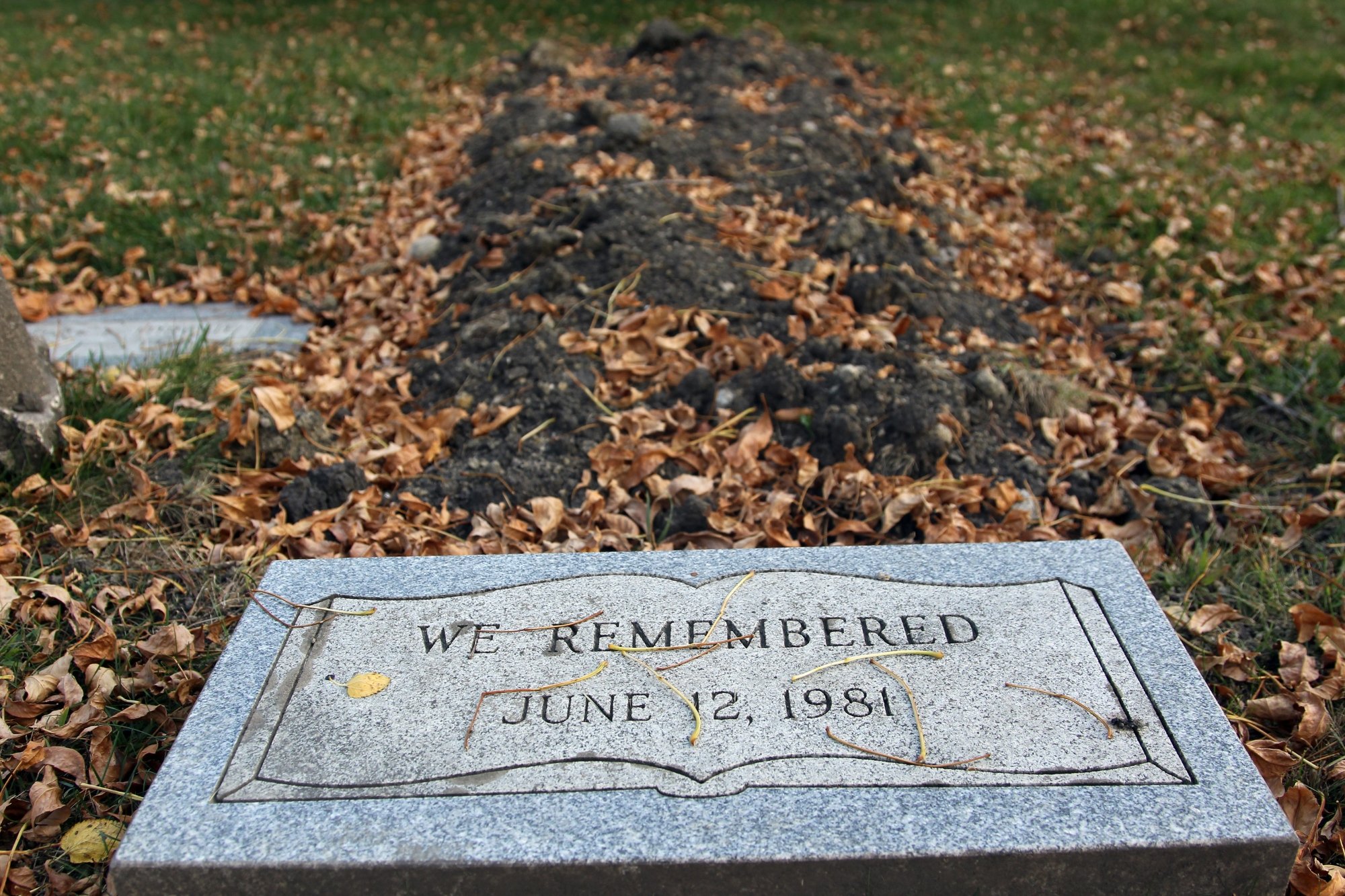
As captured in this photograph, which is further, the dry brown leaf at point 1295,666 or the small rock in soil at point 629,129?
the small rock in soil at point 629,129

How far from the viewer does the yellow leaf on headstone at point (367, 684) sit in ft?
6.32

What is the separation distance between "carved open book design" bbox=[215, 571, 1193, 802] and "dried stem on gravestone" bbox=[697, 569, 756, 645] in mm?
A: 15

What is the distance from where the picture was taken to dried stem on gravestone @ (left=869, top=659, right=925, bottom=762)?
1.77 metres

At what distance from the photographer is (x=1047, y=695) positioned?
1.89 m

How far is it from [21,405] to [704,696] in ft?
7.01

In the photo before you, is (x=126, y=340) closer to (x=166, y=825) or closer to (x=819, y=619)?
(x=166, y=825)

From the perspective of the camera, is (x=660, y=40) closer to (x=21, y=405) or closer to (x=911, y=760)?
(x=21, y=405)

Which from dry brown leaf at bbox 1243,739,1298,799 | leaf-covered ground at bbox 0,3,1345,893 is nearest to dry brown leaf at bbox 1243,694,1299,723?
leaf-covered ground at bbox 0,3,1345,893

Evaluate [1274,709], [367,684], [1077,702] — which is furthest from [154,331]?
[1274,709]

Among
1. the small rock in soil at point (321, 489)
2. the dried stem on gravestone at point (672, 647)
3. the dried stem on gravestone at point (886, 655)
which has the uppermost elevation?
Result: the dried stem on gravestone at point (886, 655)

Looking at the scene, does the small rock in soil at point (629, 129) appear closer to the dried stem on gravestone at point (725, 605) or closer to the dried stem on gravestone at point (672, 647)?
the dried stem on gravestone at point (725, 605)

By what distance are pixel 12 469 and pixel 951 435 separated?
2602 mm

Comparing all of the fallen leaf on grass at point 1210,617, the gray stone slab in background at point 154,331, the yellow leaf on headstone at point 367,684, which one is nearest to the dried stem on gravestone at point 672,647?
the yellow leaf on headstone at point 367,684

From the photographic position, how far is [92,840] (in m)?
1.87
